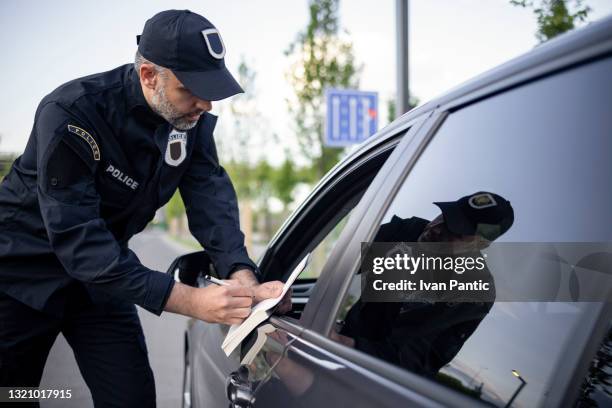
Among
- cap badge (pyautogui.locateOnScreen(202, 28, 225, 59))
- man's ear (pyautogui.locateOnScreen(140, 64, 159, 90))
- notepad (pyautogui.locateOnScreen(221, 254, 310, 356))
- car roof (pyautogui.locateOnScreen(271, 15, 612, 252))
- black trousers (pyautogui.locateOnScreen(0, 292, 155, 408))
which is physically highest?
cap badge (pyautogui.locateOnScreen(202, 28, 225, 59))

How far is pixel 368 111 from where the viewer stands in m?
6.96

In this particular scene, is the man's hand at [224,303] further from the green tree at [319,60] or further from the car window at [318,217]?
the green tree at [319,60]

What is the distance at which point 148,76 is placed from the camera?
83.2 inches

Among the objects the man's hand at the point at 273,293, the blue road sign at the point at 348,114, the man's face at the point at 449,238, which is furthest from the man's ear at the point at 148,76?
the blue road sign at the point at 348,114

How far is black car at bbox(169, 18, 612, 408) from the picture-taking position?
34.6 inches

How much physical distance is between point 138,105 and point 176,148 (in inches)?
8.5

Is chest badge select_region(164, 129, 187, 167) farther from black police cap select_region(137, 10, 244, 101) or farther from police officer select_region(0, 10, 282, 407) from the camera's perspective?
black police cap select_region(137, 10, 244, 101)

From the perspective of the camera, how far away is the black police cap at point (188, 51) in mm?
2002

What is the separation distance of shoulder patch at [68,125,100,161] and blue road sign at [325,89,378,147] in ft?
16.2

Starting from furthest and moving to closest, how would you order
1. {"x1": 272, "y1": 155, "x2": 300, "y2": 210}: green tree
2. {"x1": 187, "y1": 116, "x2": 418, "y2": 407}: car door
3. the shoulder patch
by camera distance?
1. {"x1": 272, "y1": 155, "x2": 300, "y2": 210}: green tree
2. the shoulder patch
3. {"x1": 187, "y1": 116, "x2": 418, "y2": 407}: car door

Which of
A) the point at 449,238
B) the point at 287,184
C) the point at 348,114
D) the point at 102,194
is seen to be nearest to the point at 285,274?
the point at 102,194

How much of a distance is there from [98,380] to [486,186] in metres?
1.70

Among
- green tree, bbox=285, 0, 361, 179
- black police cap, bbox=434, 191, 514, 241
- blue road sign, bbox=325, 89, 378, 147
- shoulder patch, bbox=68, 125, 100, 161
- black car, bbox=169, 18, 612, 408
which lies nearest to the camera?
black car, bbox=169, 18, 612, 408

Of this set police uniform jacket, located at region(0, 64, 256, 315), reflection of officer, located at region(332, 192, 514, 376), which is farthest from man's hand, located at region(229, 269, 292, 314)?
reflection of officer, located at region(332, 192, 514, 376)
